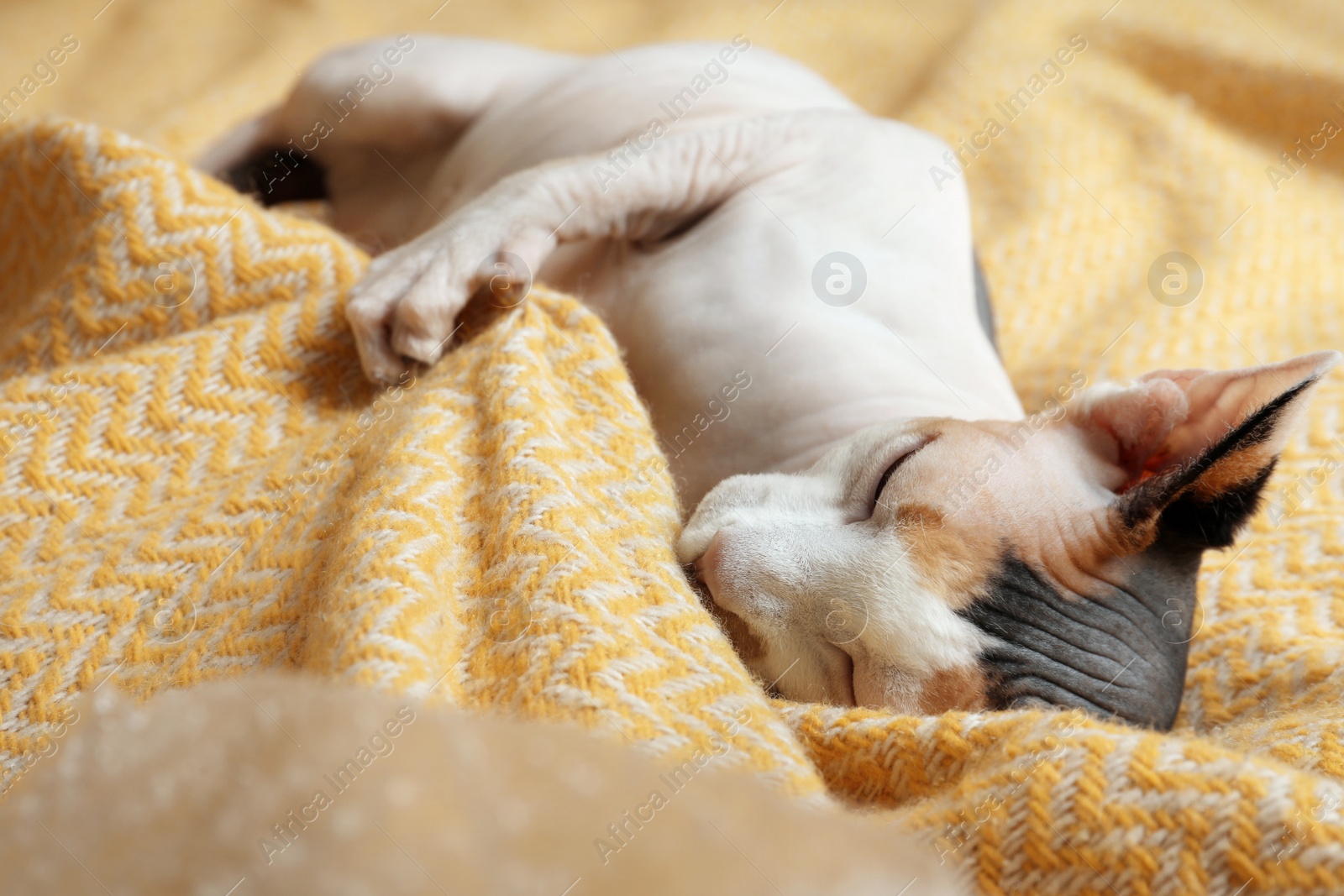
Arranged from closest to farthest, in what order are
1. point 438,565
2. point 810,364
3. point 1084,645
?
1. point 438,565
2. point 1084,645
3. point 810,364

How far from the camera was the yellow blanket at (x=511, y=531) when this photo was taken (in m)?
0.65

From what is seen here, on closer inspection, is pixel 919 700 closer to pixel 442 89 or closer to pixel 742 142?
pixel 742 142

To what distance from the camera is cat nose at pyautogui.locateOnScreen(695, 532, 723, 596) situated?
917 mm

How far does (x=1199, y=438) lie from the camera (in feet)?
3.26

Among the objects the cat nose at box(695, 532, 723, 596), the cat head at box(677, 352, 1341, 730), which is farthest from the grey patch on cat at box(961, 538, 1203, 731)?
the cat nose at box(695, 532, 723, 596)

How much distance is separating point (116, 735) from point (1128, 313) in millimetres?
1651

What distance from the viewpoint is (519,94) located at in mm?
1818

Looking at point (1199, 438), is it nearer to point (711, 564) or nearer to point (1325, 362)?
point (1325, 362)

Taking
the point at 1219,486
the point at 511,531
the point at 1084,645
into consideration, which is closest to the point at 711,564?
the point at 511,531

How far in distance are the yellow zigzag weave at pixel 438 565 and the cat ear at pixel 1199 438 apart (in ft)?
0.65

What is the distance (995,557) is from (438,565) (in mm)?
491

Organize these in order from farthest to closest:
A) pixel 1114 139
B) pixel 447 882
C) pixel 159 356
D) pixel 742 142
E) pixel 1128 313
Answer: pixel 1114 139 → pixel 1128 313 → pixel 742 142 → pixel 159 356 → pixel 447 882

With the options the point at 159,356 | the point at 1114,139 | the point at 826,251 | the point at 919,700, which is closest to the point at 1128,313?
the point at 1114,139

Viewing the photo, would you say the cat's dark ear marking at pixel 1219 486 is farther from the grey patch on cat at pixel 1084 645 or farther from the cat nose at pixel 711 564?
the cat nose at pixel 711 564
